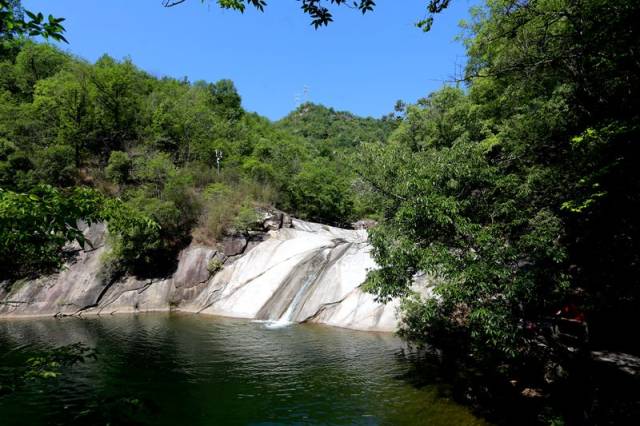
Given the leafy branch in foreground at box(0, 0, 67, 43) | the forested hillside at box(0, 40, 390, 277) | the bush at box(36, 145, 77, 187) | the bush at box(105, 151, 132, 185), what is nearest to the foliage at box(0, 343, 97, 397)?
the leafy branch in foreground at box(0, 0, 67, 43)

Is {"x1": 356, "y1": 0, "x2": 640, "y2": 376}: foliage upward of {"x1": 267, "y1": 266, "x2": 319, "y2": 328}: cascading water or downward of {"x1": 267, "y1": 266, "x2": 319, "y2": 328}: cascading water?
upward

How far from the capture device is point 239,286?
27.7m

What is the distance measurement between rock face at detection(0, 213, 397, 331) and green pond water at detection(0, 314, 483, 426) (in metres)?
3.29

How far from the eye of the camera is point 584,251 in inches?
448

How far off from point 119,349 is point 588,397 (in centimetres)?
1702

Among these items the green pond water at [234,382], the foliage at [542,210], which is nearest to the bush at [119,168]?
the green pond water at [234,382]

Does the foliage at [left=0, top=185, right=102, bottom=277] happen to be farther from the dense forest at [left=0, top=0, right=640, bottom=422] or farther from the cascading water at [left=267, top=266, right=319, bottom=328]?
the cascading water at [left=267, top=266, right=319, bottom=328]

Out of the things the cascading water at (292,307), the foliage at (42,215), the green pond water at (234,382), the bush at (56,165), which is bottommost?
the green pond water at (234,382)

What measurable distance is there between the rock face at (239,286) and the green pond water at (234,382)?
3294 millimetres

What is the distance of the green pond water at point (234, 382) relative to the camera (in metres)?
10.2

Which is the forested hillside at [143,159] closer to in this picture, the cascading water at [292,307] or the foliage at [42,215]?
the cascading water at [292,307]

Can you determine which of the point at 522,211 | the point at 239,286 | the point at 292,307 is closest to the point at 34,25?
the point at 522,211

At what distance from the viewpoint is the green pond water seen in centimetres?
1017

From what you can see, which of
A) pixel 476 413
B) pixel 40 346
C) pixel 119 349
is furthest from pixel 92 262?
pixel 476 413
